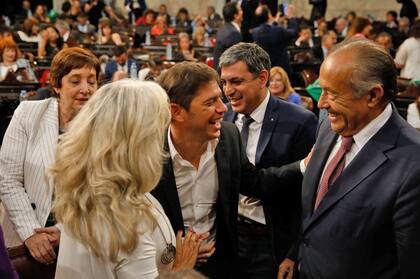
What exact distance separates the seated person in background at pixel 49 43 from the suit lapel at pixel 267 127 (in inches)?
361

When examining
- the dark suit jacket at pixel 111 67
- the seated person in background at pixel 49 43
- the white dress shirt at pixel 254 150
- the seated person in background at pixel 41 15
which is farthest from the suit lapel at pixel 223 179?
the seated person in background at pixel 41 15

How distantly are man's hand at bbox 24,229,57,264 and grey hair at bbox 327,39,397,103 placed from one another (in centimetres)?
127

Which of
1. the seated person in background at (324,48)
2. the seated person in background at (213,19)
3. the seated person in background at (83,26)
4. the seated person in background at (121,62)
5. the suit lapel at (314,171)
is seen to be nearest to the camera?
the suit lapel at (314,171)

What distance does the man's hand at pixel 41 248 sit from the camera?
2264 mm

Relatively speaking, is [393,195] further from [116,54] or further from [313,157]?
[116,54]

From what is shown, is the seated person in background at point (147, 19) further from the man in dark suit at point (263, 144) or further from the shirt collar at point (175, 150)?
the shirt collar at point (175, 150)

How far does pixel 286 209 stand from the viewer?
2963 mm

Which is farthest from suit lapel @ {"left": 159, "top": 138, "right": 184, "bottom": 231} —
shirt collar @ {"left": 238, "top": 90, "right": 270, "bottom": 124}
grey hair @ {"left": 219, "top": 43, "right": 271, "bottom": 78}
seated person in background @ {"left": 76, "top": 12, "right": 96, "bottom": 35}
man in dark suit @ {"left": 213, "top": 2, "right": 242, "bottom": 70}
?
seated person in background @ {"left": 76, "top": 12, "right": 96, "bottom": 35}

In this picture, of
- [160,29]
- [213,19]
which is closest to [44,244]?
[160,29]

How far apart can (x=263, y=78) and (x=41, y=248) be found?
4.63 ft

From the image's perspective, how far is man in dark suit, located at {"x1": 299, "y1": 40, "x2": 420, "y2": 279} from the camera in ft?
6.78

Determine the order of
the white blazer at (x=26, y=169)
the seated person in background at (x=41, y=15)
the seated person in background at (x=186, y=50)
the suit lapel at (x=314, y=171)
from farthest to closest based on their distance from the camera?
the seated person in background at (x=41, y=15), the seated person in background at (x=186, y=50), the white blazer at (x=26, y=169), the suit lapel at (x=314, y=171)

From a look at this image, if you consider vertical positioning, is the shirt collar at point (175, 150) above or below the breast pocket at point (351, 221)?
above

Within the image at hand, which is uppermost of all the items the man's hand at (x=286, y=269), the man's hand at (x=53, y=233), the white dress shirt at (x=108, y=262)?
the white dress shirt at (x=108, y=262)
